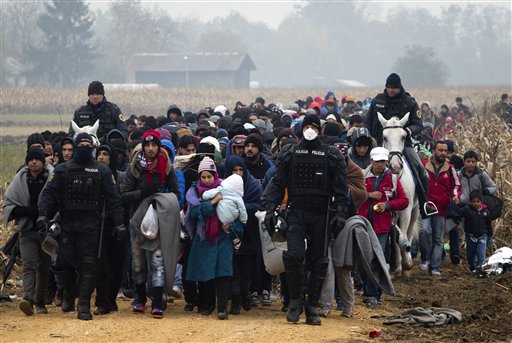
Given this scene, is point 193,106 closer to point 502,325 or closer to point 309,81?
point 502,325

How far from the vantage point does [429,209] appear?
15.5 meters

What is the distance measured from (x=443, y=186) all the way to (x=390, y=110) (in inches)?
59.9

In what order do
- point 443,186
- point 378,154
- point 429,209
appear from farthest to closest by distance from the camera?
1. point 443,186
2. point 429,209
3. point 378,154

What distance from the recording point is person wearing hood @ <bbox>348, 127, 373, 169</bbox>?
13.9 metres

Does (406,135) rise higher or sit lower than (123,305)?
higher

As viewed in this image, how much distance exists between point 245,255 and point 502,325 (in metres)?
2.86

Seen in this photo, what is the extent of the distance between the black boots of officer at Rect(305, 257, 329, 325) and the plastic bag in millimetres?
1719

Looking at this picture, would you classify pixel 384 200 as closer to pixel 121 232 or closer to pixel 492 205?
pixel 492 205

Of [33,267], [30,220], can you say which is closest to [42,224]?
[30,220]

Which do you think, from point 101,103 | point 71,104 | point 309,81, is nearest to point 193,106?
point 71,104

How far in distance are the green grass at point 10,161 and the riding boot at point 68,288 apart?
10462 millimetres

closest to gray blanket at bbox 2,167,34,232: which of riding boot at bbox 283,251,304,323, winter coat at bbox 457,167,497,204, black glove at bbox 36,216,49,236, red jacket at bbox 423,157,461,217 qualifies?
black glove at bbox 36,216,49,236

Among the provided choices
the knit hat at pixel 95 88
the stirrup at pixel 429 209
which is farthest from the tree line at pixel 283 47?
the stirrup at pixel 429 209

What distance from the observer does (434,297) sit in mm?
14555
